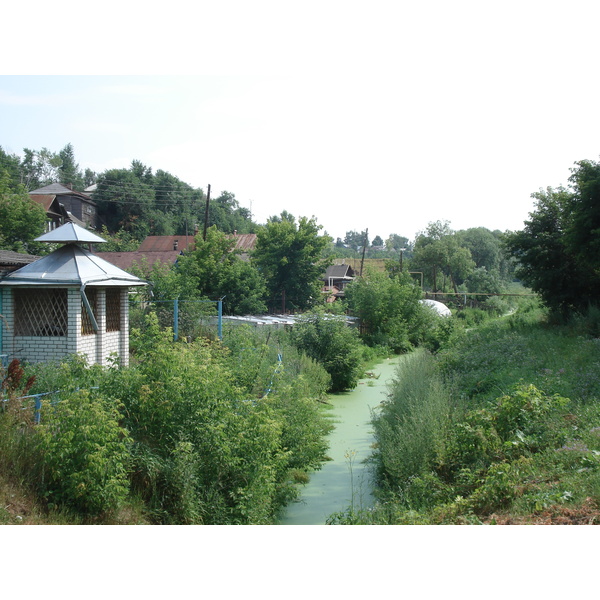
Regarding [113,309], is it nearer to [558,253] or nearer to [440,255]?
[558,253]

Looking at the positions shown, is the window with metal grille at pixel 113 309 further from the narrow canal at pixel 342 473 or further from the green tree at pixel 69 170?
the green tree at pixel 69 170

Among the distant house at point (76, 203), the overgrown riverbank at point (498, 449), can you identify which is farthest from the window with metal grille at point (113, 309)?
the distant house at point (76, 203)

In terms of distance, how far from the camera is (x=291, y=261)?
27.4 metres

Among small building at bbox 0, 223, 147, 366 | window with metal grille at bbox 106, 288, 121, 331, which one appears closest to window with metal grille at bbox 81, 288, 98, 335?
small building at bbox 0, 223, 147, 366

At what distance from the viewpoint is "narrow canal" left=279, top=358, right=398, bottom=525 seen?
292 inches

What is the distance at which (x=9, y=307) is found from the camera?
10.4 meters

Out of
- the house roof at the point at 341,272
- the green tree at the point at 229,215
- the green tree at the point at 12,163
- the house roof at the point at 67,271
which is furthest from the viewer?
the green tree at the point at 229,215

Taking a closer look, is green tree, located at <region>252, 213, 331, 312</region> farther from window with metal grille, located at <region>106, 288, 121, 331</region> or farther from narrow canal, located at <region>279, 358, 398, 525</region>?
window with metal grille, located at <region>106, 288, 121, 331</region>

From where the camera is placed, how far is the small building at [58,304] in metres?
10.2

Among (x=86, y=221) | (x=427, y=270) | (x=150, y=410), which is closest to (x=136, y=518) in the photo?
(x=150, y=410)

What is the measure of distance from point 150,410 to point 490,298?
40990 millimetres

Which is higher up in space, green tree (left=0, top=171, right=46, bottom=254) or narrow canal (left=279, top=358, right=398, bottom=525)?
green tree (left=0, top=171, right=46, bottom=254)

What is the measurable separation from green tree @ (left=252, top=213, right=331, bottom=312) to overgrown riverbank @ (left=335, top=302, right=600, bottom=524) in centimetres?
1620

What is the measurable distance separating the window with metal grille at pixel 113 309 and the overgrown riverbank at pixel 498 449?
580 cm
